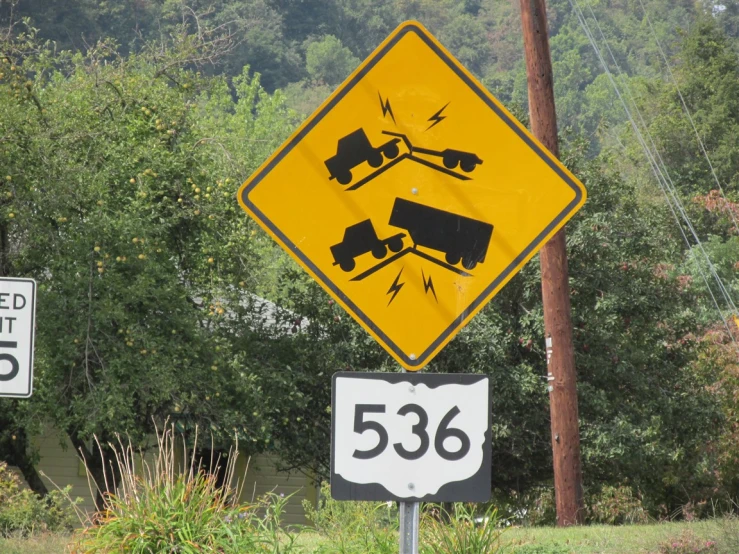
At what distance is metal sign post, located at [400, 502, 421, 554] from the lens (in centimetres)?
350

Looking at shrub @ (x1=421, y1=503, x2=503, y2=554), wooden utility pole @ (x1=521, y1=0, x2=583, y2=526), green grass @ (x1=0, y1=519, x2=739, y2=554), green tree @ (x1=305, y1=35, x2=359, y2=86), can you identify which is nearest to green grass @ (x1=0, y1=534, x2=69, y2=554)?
green grass @ (x1=0, y1=519, x2=739, y2=554)

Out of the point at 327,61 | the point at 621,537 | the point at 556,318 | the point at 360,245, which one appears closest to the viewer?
the point at 360,245

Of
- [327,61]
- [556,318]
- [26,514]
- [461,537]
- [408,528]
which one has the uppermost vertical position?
[327,61]

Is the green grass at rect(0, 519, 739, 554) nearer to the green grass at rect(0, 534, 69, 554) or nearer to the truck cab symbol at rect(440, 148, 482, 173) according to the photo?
the green grass at rect(0, 534, 69, 554)

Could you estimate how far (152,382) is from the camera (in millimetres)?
14227

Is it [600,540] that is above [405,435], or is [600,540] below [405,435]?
below

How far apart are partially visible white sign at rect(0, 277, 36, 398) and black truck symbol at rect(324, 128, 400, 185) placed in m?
2.41

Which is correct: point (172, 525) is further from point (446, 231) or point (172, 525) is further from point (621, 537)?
point (621, 537)

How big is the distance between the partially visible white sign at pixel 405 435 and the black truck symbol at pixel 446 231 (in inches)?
17.4

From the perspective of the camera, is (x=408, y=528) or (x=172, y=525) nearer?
Answer: (x=408, y=528)

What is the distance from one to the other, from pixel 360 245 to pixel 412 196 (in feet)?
0.83

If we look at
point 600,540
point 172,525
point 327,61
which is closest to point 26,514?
point 172,525

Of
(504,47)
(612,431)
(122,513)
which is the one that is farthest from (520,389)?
(504,47)

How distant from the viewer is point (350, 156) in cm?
371
